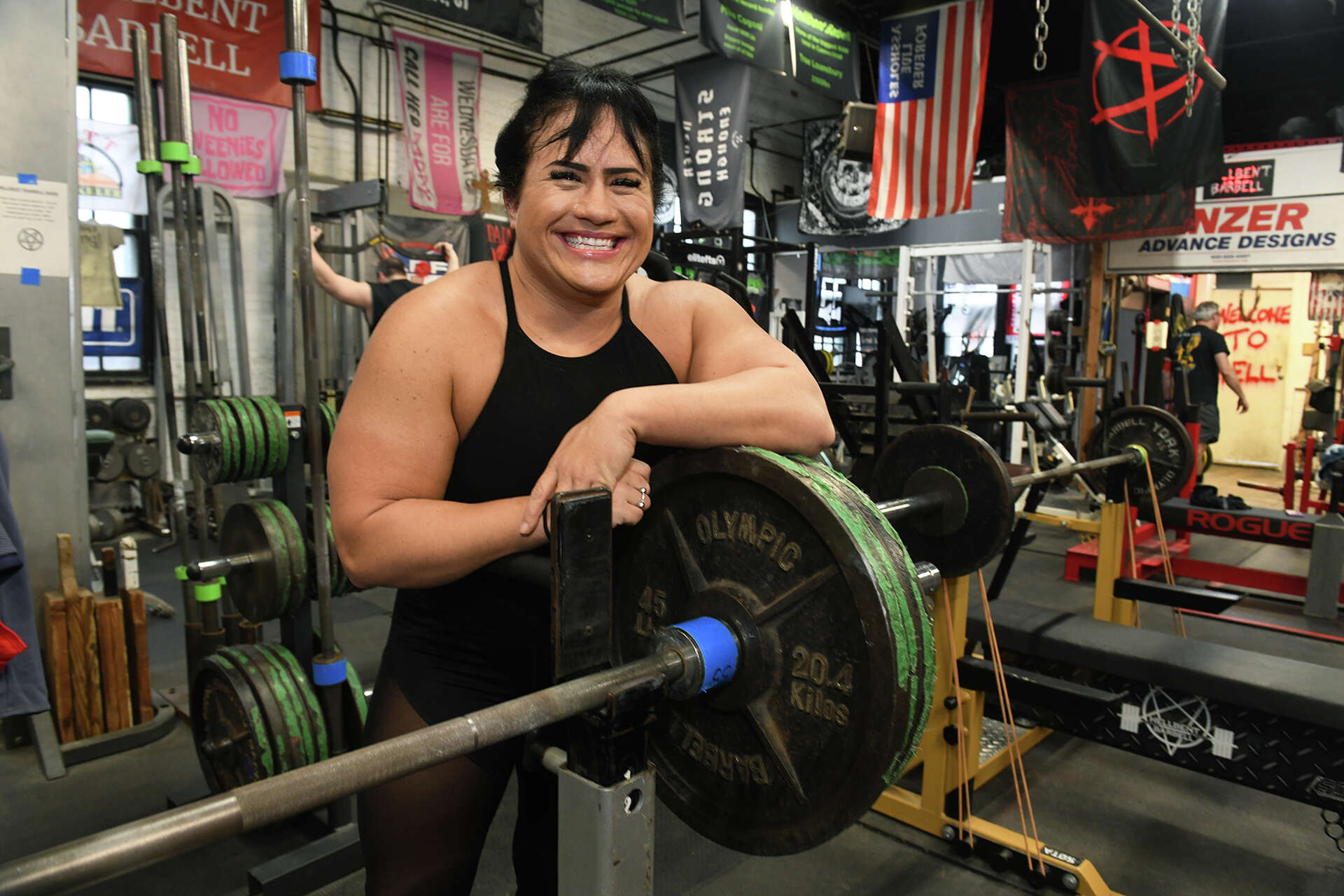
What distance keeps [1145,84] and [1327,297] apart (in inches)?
211

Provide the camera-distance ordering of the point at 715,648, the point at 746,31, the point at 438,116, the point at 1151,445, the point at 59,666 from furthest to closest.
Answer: the point at 438,116 < the point at 746,31 < the point at 1151,445 < the point at 59,666 < the point at 715,648

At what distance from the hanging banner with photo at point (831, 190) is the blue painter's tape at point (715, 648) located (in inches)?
362

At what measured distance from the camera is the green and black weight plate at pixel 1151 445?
3.64 m

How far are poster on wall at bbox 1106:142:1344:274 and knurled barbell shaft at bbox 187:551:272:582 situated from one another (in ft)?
19.5

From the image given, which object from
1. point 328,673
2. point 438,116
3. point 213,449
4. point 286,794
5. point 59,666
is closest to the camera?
point 286,794

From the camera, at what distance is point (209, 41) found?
17.7 feet

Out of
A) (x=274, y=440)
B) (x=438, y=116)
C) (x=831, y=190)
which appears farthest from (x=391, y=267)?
(x=831, y=190)

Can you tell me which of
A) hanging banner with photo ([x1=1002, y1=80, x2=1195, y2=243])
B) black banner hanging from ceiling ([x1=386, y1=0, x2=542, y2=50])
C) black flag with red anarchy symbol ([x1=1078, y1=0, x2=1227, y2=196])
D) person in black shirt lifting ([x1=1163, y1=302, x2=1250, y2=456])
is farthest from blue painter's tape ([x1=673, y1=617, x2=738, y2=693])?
hanging banner with photo ([x1=1002, y1=80, x2=1195, y2=243])

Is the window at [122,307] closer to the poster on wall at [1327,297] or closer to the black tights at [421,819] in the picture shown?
the black tights at [421,819]

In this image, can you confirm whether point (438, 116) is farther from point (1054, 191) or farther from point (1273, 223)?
point (1273, 223)

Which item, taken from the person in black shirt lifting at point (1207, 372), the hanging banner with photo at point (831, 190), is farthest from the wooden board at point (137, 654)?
the hanging banner with photo at point (831, 190)

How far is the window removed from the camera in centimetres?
544

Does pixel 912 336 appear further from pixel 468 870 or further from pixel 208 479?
pixel 468 870

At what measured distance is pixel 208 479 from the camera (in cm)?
248
